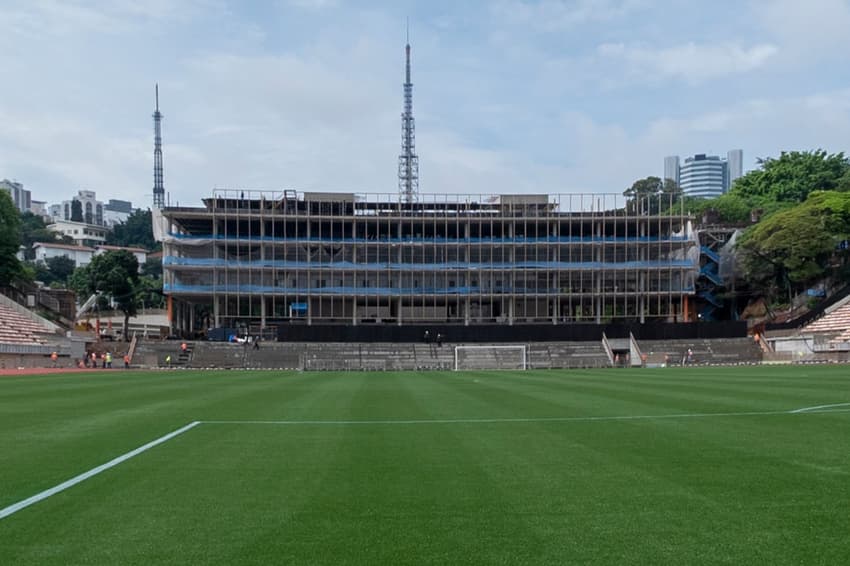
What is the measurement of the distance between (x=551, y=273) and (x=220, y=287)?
129 feet

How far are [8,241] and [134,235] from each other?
83.7 m

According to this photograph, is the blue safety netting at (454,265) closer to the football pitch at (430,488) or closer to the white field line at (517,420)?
the football pitch at (430,488)

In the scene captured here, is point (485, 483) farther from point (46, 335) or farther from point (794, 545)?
point (46, 335)

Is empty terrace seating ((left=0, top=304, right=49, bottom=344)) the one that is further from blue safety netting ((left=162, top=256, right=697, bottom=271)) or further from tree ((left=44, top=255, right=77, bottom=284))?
tree ((left=44, top=255, right=77, bottom=284))

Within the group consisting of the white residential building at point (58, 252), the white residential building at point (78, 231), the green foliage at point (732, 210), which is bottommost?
the white residential building at point (58, 252)

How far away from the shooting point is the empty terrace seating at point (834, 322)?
176ft

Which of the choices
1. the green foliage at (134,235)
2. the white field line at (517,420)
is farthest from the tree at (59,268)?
the white field line at (517,420)

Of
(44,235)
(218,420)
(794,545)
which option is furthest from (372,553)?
(44,235)

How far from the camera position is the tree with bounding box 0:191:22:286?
65.0 meters

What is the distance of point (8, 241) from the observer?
6581 cm

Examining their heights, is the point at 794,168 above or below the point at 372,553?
above

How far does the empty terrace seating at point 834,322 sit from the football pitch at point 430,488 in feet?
152

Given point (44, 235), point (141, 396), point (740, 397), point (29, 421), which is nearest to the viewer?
point (29, 421)

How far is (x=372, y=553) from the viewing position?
5.17 m
